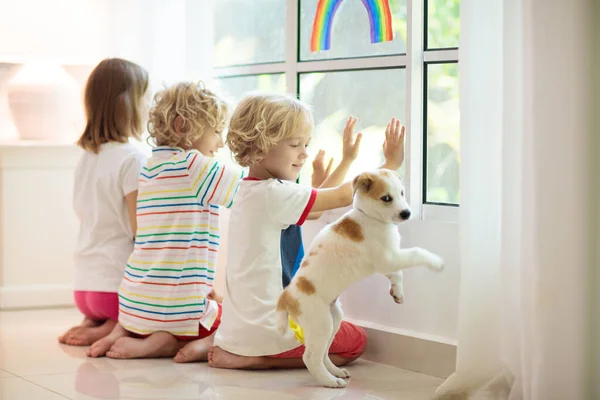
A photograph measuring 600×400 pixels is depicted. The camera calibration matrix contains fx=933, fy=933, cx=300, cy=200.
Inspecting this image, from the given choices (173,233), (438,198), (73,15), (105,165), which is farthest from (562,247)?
(73,15)

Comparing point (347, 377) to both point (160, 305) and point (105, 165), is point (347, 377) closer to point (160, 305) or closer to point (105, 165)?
point (160, 305)

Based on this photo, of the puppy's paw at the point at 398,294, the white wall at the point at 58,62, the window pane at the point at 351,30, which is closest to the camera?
the puppy's paw at the point at 398,294

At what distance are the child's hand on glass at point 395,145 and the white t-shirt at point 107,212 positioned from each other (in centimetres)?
87

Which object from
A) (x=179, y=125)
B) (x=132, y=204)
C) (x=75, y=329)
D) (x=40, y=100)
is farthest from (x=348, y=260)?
Result: (x=40, y=100)

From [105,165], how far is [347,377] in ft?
3.37

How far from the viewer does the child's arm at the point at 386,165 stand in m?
2.16

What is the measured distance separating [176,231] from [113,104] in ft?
1.66

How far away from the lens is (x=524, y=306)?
1741 millimetres

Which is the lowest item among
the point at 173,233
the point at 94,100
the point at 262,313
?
the point at 262,313

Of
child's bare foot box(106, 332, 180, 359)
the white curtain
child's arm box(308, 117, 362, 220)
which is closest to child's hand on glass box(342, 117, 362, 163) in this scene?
child's arm box(308, 117, 362, 220)

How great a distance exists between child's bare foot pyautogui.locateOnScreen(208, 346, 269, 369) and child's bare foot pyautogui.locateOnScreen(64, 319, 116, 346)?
51 cm

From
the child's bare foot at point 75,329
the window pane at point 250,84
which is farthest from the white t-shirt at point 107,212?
the window pane at point 250,84

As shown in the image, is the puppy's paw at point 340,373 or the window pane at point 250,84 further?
the window pane at point 250,84

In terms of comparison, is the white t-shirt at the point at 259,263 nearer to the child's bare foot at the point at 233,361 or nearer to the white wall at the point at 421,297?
the child's bare foot at the point at 233,361
